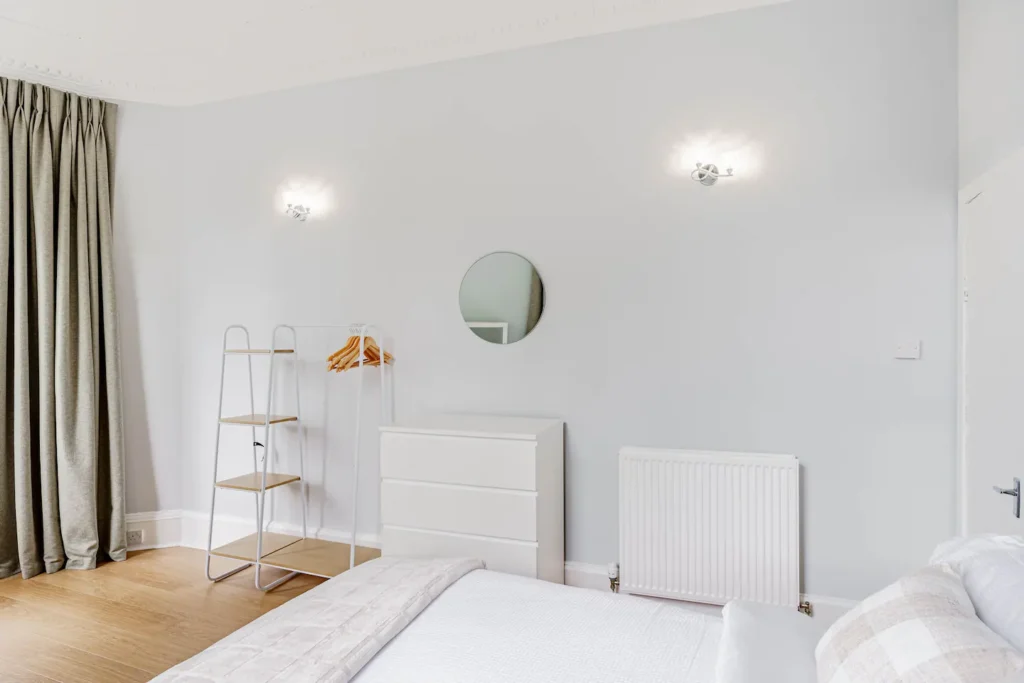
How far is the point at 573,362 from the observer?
3078 millimetres

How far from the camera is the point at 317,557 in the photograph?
3320 millimetres

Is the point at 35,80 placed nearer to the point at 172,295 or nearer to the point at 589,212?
the point at 172,295

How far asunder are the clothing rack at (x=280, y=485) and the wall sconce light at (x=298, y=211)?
0.64 meters

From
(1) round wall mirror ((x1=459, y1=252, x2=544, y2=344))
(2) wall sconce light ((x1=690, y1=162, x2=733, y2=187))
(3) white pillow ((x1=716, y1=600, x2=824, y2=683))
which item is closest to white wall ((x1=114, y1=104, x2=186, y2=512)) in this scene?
(1) round wall mirror ((x1=459, y1=252, x2=544, y2=344))

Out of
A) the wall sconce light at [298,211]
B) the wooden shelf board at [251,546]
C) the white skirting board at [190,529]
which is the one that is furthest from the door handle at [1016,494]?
the wall sconce light at [298,211]

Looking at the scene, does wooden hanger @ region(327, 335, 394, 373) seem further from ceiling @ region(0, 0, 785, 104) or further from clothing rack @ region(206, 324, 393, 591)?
ceiling @ region(0, 0, 785, 104)

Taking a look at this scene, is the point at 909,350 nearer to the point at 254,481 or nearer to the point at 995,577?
the point at 995,577

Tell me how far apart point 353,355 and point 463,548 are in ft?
3.83

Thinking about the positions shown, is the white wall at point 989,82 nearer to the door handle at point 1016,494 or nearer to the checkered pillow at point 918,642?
the door handle at point 1016,494

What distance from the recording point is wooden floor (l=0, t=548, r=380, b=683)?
8.18 ft

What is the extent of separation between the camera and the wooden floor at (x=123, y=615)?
2.49 m

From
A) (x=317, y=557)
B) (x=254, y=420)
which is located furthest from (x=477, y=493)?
(x=254, y=420)

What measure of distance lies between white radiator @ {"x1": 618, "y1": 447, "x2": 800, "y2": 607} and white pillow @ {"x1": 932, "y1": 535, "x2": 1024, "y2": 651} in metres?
1.33

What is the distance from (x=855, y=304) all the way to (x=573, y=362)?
1.25m
